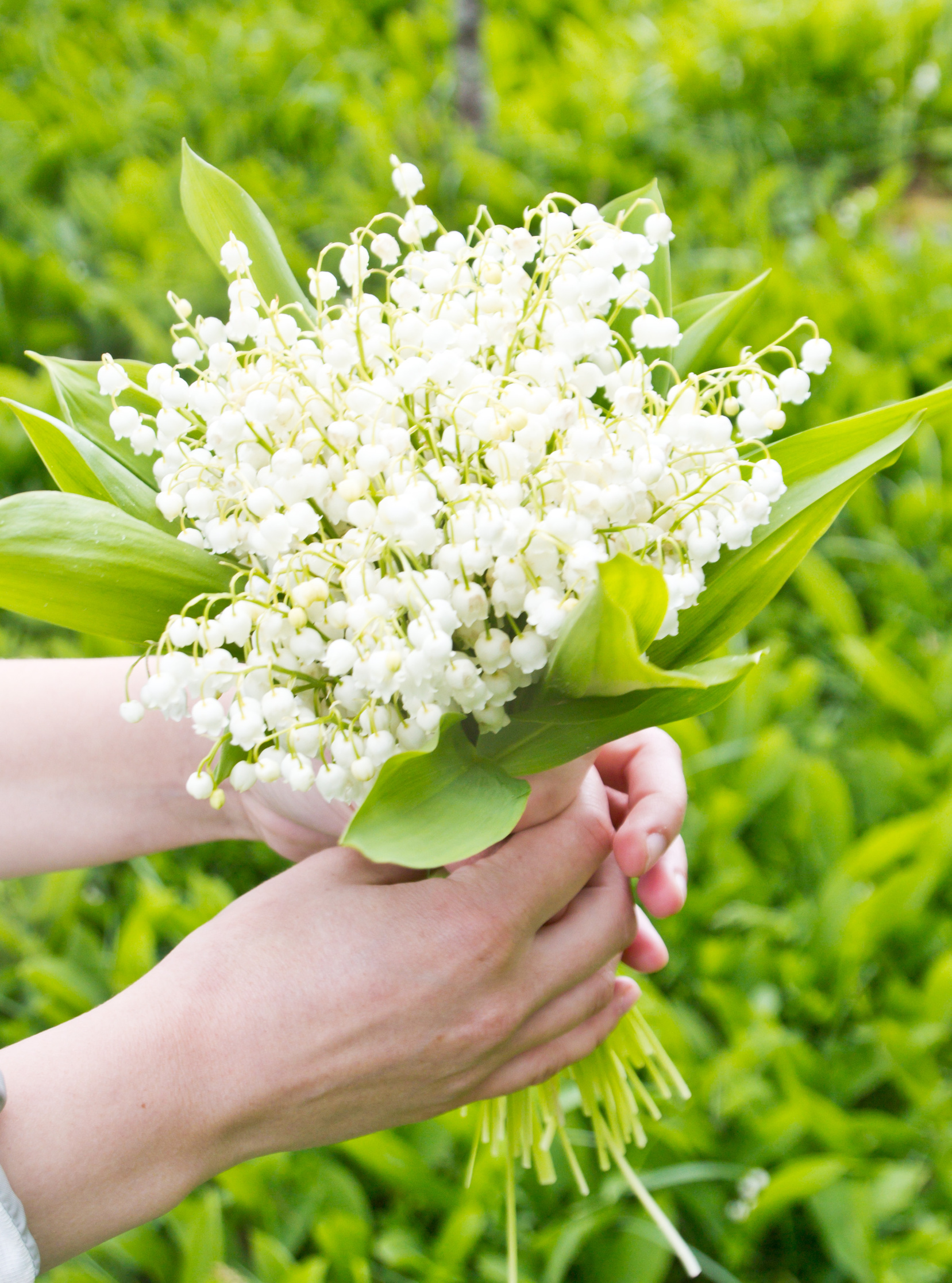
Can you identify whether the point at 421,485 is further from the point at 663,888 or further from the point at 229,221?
the point at 663,888

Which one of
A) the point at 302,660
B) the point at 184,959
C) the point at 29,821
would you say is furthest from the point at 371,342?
the point at 29,821

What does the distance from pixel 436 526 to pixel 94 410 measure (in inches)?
11.8

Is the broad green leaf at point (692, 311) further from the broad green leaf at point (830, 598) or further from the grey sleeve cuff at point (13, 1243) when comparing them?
the broad green leaf at point (830, 598)

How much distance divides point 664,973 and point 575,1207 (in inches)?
11.8

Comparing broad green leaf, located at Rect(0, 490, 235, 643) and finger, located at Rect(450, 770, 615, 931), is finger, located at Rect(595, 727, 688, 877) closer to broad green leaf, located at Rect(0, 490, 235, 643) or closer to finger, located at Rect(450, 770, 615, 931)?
finger, located at Rect(450, 770, 615, 931)

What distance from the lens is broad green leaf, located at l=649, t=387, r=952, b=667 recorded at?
2.01 feet

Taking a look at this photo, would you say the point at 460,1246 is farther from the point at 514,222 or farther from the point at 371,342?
the point at 514,222

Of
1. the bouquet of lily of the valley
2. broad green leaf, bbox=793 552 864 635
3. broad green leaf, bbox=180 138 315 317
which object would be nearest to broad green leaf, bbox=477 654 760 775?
the bouquet of lily of the valley

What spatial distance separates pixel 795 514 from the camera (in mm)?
622

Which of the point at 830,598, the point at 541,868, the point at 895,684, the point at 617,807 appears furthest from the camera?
the point at 830,598

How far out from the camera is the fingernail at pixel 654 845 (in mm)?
780

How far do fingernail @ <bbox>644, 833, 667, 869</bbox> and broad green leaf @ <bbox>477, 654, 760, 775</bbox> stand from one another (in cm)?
13

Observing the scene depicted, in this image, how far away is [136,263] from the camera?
8.30ft

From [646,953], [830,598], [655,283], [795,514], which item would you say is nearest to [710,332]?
[655,283]
